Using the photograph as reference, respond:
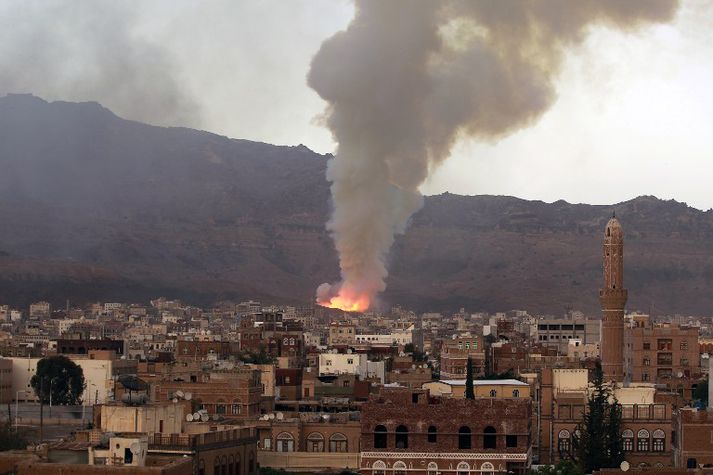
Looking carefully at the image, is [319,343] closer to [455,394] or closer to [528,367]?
[528,367]

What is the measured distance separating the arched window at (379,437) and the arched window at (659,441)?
620 inches

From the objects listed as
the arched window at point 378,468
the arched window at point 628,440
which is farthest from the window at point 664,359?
the arched window at point 378,468

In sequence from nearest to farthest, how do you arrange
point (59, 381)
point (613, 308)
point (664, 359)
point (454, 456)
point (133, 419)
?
1. point (133, 419)
2. point (454, 456)
3. point (59, 381)
4. point (613, 308)
5. point (664, 359)

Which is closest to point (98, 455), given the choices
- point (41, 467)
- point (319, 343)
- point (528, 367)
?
point (41, 467)

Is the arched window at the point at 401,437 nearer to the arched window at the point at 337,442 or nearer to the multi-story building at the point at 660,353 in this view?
the arched window at the point at 337,442

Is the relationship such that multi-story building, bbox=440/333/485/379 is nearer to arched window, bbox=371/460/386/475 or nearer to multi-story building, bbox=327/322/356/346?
multi-story building, bbox=327/322/356/346

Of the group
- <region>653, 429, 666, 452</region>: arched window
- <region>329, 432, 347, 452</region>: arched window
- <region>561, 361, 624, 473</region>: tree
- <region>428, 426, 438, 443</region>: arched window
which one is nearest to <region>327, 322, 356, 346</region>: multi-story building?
<region>653, 429, 666, 452</region>: arched window

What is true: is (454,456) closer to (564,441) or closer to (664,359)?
(564,441)

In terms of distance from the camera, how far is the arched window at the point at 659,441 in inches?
2852

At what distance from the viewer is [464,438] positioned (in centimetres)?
5956

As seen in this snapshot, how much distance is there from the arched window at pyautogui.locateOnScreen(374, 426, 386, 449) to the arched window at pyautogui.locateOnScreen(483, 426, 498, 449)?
2.86 meters

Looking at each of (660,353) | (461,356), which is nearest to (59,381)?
(461,356)

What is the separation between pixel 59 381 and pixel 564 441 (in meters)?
42.4

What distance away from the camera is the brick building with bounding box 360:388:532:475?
59312 millimetres
